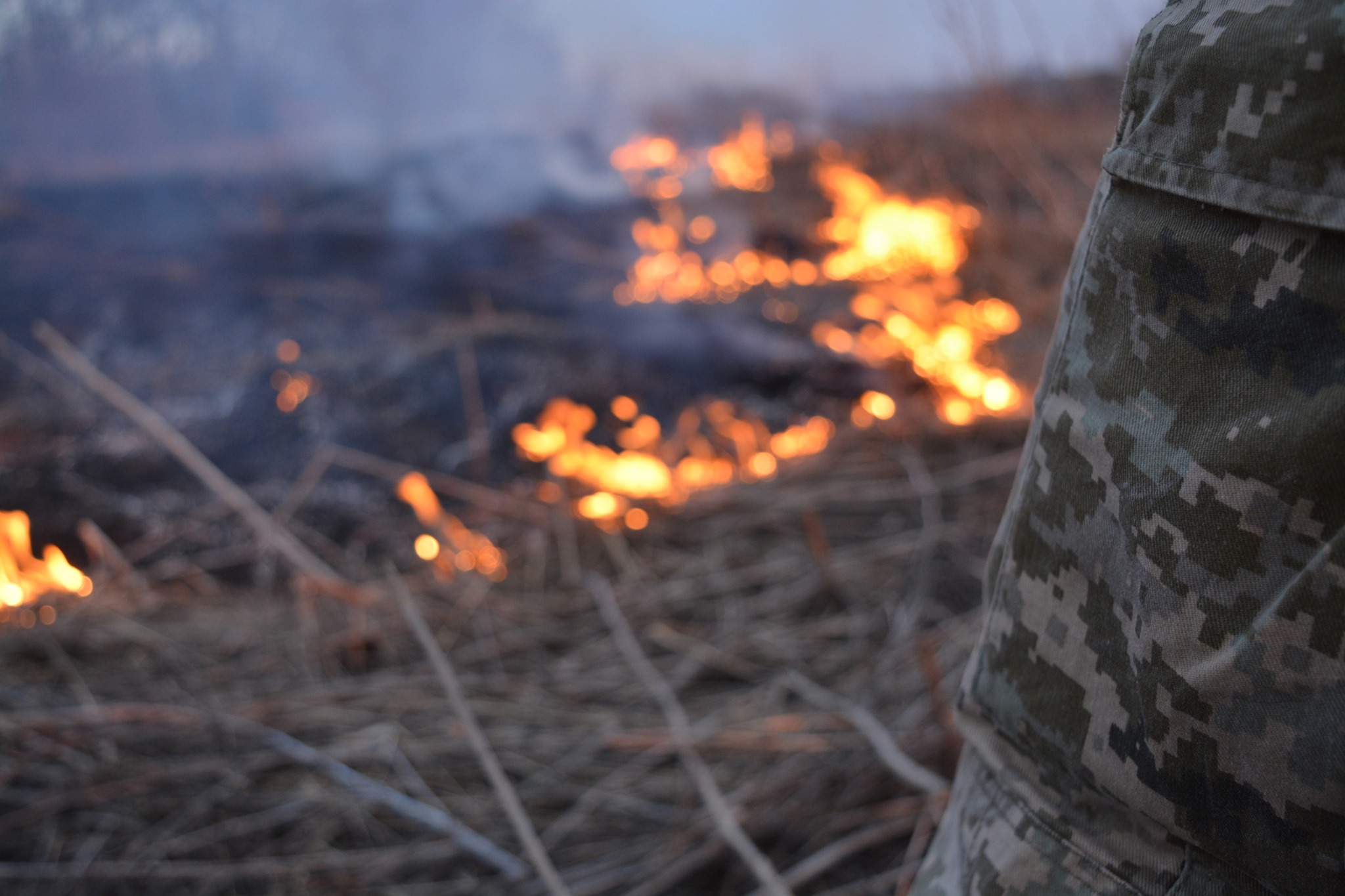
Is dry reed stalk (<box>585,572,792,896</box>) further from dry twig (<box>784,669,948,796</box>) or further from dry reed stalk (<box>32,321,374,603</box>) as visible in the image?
dry reed stalk (<box>32,321,374,603</box>)

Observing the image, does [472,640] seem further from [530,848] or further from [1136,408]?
[1136,408]

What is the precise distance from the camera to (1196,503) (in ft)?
2.05

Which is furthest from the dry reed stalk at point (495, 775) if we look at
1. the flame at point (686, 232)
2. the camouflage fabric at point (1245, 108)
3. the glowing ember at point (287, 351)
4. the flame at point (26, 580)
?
the flame at point (686, 232)

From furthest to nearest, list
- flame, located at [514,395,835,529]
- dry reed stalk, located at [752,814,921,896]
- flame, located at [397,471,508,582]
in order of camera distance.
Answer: flame, located at [514,395,835,529]
flame, located at [397,471,508,582]
dry reed stalk, located at [752,814,921,896]

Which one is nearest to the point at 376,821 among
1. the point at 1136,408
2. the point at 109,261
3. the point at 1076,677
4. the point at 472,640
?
the point at 472,640

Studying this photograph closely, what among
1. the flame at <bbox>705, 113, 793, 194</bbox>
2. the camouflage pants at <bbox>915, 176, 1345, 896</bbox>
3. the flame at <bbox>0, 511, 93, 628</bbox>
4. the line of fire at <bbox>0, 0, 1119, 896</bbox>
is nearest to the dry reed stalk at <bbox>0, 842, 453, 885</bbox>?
the line of fire at <bbox>0, 0, 1119, 896</bbox>

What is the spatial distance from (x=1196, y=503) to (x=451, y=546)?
8.59ft

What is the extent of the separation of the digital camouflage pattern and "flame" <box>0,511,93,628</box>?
9.14 feet

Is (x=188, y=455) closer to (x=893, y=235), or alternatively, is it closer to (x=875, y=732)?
(x=875, y=732)

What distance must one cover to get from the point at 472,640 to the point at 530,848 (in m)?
1.07

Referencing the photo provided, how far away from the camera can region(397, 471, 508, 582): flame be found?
2.91 metres

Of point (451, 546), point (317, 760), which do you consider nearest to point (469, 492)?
point (451, 546)

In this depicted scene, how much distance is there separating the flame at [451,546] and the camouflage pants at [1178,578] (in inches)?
85.9

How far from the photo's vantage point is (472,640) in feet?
8.11
